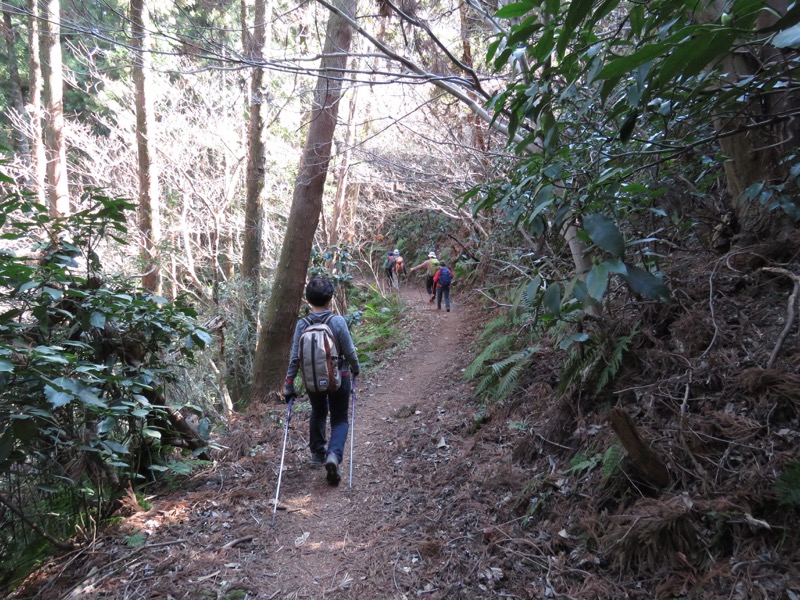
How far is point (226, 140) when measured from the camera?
13430 mm

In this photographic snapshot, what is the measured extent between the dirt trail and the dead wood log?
1.47 meters

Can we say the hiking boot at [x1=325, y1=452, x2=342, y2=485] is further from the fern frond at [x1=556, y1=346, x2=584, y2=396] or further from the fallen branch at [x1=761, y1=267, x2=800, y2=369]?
the fallen branch at [x1=761, y1=267, x2=800, y2=369]

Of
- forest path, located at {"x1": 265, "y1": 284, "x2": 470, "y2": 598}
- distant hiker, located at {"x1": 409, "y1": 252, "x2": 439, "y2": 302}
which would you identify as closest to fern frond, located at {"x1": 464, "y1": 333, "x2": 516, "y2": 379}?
forest path, located at {"x1": 265, "y1": 284, "x2": 470, "y2": 598}

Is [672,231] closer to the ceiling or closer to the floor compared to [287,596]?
closer to the ceiling

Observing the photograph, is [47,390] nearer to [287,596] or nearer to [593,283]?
[287,596]

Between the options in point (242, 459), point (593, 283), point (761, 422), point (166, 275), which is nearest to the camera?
point (593, 283)

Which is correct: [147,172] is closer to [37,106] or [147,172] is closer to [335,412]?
[37,106]

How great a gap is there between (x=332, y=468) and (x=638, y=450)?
2.64 m

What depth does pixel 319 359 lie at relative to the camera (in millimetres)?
4141

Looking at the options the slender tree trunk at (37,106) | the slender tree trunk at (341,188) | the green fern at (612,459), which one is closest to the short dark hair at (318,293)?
the green fern at (612,459)

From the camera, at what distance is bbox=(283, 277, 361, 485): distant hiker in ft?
14.3

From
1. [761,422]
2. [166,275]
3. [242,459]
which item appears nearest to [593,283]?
[761,422]

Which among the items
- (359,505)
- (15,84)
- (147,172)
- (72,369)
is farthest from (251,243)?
(15,84)

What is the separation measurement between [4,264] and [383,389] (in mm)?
5737
